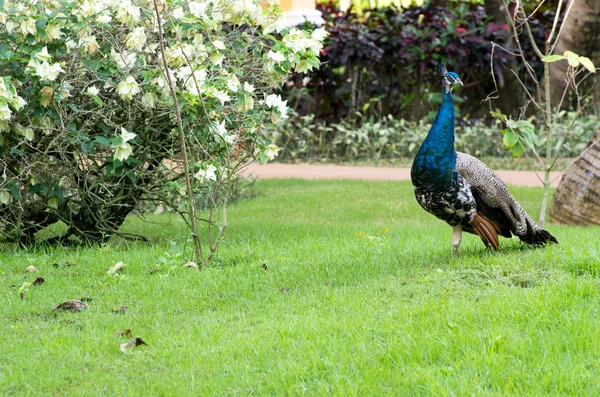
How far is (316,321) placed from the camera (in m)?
4.04

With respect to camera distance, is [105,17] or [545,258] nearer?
[545,258]

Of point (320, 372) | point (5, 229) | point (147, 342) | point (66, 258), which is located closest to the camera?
point (320, 372)

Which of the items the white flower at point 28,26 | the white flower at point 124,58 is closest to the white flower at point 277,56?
the white flower at point 124,58

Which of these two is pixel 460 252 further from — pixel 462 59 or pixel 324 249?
pixel 462 59

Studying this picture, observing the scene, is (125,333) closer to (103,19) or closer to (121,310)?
(121,310)

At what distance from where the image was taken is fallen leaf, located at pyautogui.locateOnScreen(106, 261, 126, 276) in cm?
510

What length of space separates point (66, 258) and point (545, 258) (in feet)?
10.5

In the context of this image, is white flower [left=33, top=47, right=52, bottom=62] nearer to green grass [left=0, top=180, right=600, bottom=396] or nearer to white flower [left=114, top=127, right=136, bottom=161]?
white flower [left=114, top=127, right=136, bottom=161]

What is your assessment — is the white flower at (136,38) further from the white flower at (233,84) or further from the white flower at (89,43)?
the white flower at (233,84)

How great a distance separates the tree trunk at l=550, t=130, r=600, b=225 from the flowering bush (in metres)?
3.38

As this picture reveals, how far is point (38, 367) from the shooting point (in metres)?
3.61

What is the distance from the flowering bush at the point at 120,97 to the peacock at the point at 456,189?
118 centimetres

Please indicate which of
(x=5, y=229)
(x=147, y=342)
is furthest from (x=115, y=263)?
(x=147, y=342)

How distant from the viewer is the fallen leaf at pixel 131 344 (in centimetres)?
380
